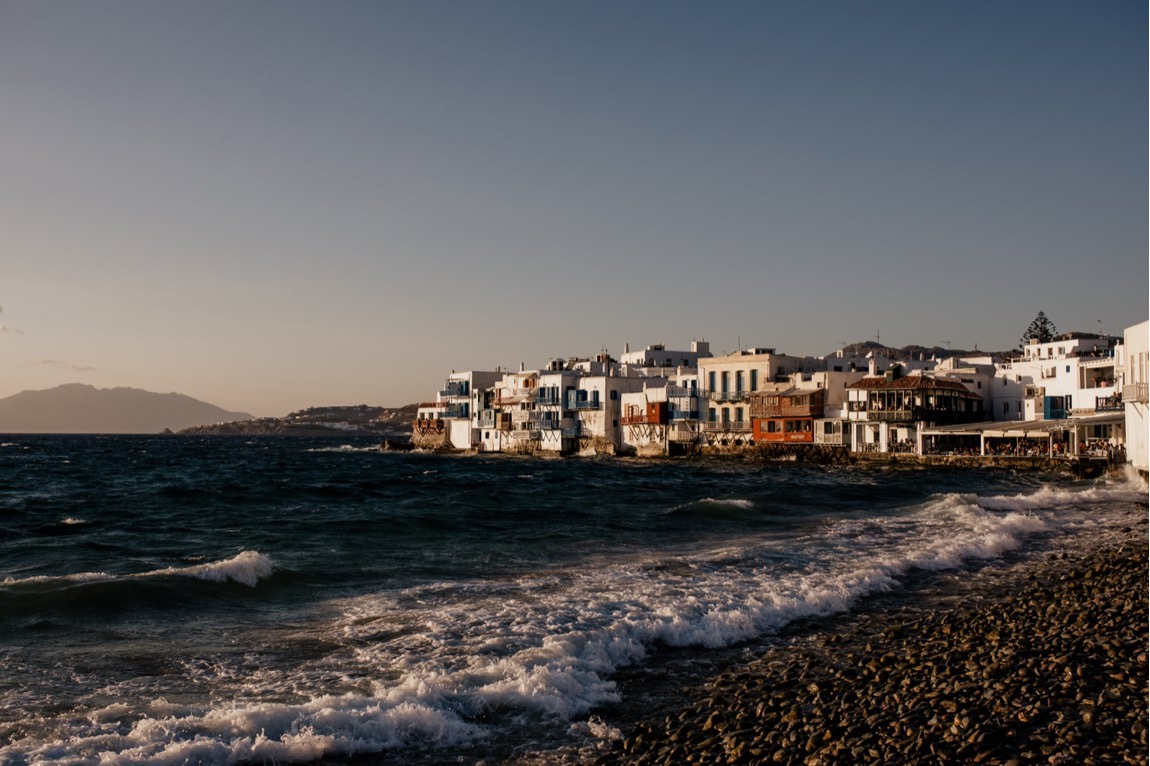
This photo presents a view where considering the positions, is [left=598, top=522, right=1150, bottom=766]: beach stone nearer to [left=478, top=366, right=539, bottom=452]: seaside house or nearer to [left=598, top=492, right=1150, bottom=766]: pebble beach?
[left=598, top=492, right=1150, bottom=766]: pebble beach

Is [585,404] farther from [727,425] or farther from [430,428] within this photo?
[430,428]

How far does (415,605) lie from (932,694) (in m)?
9.34

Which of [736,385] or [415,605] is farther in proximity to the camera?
[736,385]

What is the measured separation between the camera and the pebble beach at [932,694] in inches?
336

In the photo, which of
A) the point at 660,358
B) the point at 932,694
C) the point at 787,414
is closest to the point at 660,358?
the point at 660,358

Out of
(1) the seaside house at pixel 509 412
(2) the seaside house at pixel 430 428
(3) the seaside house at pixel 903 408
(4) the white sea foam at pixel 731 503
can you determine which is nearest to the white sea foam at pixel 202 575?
(4) the white sea foam at pixel 731 503

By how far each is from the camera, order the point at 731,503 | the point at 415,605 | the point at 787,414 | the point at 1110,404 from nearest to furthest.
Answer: the point at 415,605
the point at 731,503
the point at 1110,404
the point at 787,414

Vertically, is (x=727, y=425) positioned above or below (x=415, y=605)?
above

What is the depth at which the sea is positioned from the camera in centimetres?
1002

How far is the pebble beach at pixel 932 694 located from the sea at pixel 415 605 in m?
0.91

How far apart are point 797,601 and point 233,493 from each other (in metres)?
35.7

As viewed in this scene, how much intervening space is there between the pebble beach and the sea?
907mm

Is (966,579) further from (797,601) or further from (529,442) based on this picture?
(529,442)

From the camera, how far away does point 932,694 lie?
1008 cm
